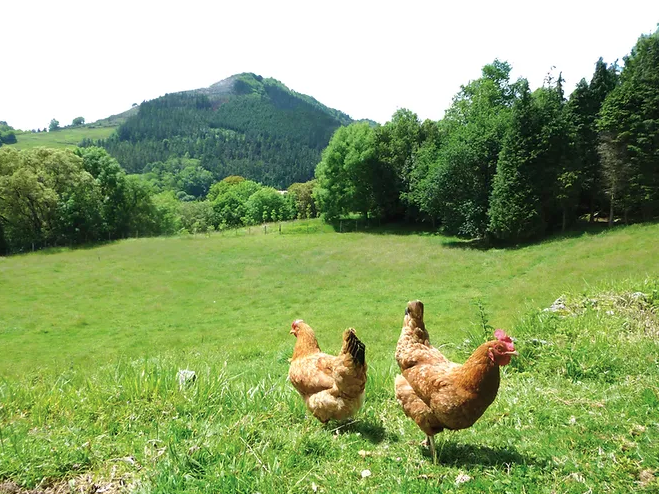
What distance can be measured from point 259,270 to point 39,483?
29.7 m

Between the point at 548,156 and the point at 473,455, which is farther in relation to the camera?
the point at 548,156

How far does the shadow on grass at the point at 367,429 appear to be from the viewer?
469 cm

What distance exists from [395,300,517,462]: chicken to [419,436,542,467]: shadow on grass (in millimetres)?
151

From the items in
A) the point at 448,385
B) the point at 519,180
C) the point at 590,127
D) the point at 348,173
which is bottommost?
the point at 448,385

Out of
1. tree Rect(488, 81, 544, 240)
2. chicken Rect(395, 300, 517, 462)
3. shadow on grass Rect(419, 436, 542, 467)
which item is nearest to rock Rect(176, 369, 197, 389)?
chicken Rect(395, 300, 517, 462)

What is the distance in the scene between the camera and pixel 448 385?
3.99 m

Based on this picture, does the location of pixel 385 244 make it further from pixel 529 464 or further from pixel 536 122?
pixel 529 464

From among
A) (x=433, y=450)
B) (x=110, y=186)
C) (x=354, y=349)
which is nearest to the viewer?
(x=433, y=450)

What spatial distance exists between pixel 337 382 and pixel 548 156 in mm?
34497

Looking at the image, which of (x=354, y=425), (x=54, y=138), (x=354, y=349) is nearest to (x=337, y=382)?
(x=354, y=349)

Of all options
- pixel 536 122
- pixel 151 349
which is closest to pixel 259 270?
pixel 151 349

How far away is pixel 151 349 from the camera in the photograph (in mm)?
16266

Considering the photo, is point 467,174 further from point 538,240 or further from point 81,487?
point 81,487

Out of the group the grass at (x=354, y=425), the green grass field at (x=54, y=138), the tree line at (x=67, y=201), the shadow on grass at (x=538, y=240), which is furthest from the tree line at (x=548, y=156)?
the green grass field at (x=54, y=138)
